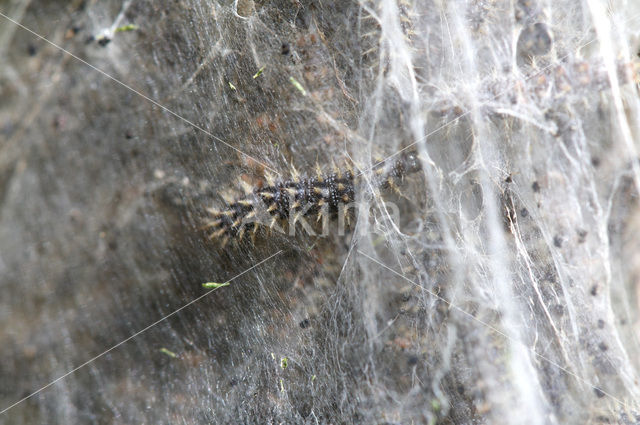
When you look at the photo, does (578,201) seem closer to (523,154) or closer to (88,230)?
(523,154)

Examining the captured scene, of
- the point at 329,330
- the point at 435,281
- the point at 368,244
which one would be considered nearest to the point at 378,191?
the point at 368,244

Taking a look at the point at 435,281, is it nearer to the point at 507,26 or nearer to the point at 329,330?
the point at 329,330

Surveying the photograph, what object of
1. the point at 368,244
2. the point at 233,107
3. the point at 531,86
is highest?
→ the point at 233,107

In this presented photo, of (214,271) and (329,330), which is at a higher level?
(214,271)
